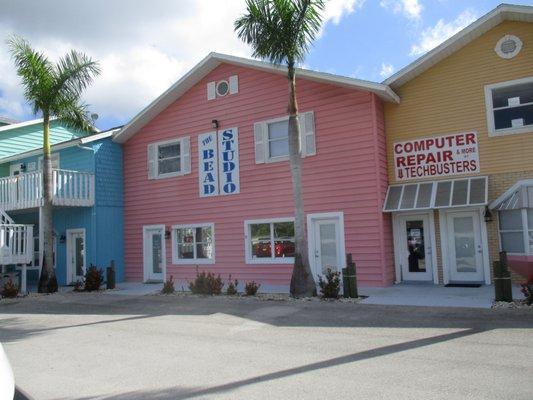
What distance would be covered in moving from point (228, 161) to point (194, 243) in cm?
314

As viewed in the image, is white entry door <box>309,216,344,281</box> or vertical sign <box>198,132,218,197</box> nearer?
white entry door <box>309,216,344,281</box>

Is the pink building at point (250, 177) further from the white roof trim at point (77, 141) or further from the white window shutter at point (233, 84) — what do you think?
the white roof trim at point (77, 141)

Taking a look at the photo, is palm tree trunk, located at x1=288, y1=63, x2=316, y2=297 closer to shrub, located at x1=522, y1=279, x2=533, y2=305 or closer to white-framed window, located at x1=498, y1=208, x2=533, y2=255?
shrub, located at x1=522, y1=279, x2=533, y2=305

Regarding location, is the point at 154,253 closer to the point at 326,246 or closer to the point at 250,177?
the point at 250,177

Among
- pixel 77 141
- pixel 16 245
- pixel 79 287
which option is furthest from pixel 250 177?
pixel 16 245

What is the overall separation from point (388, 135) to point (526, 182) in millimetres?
3930

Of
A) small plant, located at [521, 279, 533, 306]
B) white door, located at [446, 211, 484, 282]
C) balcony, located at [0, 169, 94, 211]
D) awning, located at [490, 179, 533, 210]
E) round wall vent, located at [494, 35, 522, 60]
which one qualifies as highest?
round wall vent, located at [494, 35, 522, 60]

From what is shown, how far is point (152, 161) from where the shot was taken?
1856 cm

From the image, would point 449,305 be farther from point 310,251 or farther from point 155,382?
point 155,382

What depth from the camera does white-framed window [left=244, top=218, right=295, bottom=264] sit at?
15.4 meters

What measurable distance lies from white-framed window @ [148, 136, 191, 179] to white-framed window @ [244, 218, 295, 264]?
3.46 metres

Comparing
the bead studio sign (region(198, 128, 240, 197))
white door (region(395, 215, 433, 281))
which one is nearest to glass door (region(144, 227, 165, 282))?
the bead studio sign (region(198, 128, 240, 197))

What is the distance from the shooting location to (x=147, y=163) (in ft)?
61.4

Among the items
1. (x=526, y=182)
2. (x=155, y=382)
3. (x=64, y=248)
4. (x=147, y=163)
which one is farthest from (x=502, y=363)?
(x=64, y=248)
